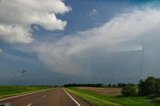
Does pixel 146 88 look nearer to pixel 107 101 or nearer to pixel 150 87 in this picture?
pixel 150 87

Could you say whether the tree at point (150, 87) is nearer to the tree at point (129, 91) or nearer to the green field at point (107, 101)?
the tree at point (129, 91)

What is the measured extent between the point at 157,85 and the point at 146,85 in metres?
3.12

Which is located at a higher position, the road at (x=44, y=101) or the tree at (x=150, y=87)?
the tree at (x=150, y=87)

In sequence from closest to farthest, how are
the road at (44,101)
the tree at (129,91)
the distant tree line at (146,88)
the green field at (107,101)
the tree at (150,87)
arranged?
the road at (44,101), the green field at (107,101), the tree at (129,91), the distant tree line at (146,88), the tree at (150,87)

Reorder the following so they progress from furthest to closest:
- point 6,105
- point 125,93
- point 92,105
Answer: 1. point 125,93
2. point 92,105
3. point 6,105

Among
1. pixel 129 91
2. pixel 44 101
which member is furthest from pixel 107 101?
pixel 129 91

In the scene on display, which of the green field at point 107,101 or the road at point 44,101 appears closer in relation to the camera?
the road at point 44,101

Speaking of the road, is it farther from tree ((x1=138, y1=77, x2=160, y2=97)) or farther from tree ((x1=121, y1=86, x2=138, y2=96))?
tree ((x1=138, y1=77, x2=160, y2=97))

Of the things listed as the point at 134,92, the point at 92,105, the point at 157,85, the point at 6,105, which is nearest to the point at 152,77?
the point at 157,85

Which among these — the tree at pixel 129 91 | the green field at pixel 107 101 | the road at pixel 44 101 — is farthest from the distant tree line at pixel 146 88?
the road at pixel 44 101

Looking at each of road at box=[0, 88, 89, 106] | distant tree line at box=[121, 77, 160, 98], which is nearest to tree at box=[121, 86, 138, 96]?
distant tree line at box=[121, 77, 160, 98]

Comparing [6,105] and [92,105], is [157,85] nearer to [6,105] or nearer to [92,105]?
[92,105]

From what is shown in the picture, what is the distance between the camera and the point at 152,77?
292 ft

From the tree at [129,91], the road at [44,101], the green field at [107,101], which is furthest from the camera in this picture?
the tree at [129,91]
